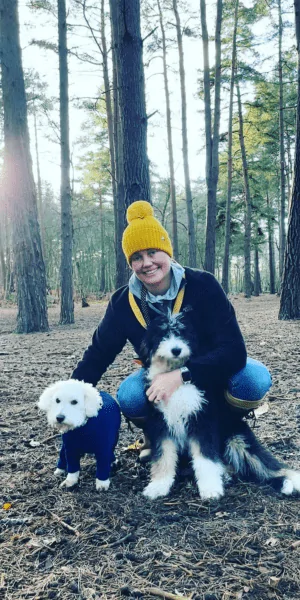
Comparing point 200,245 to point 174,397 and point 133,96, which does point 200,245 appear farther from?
point 174,397

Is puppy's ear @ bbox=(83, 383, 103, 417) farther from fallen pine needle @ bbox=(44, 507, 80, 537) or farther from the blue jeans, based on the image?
fallen pine needle @ bbox=(44, 507, 80, 537)

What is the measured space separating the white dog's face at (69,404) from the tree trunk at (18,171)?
7317mm

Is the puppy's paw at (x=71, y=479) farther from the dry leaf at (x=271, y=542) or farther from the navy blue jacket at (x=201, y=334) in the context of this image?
the dry leaf at (x=271, y=542)

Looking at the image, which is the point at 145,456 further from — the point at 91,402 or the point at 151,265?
the point at 151,265

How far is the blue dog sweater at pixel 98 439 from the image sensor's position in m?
2.71

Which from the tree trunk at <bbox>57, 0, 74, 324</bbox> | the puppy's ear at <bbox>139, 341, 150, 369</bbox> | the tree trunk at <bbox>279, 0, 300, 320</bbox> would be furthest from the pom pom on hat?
the tree trunk at <bbox>57, 0, 74, 324</bbox>

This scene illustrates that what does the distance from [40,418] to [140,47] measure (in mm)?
4689

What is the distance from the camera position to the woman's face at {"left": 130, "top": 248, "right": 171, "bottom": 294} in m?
2.88

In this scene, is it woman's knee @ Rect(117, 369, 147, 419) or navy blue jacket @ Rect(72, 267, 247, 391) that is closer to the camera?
navy blue jacket @ Rect(72, 267, 247, 391)

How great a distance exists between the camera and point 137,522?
2.45 m

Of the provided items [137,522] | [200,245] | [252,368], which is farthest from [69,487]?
[200,245]

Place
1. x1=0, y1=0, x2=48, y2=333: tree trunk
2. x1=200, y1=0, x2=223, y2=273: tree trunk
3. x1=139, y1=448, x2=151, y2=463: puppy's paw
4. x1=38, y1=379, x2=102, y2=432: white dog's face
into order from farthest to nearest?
1. x1=200, y1=0, x2=223, y2=273: tree trunk
2. x1=0, y1=0, x2=48, y2=333: tree trunk
3. x1=139, y1=448, x2=151, y2=463: puppy's paw
4. x1=38, y1=379, x2=102, y2=432: white dog's face

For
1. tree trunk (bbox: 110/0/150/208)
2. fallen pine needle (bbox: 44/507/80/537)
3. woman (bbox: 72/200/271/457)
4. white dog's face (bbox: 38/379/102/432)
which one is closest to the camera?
fallen pine needle (bbox: 44/507/80/537)

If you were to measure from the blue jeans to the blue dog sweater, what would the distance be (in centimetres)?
25
